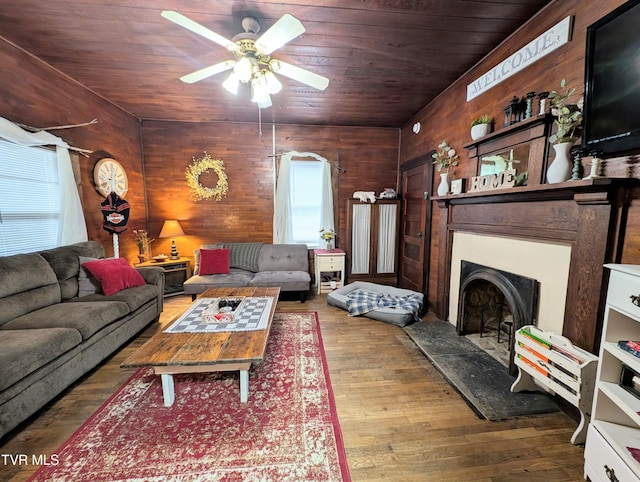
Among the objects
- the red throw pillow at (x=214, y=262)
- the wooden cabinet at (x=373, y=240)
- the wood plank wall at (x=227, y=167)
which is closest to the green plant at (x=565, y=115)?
the wooden cabinet at (x=373, y=240)

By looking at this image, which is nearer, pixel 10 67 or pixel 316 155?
pixel 10 67

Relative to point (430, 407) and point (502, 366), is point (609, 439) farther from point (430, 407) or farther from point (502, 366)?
point (502, 366)

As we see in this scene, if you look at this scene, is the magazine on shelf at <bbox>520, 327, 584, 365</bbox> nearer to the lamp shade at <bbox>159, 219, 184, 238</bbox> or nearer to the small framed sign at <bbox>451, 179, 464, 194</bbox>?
the small framed sign at <bbox>451, 179, 464, 194</bbox>

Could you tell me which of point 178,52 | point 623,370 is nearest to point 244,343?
point 623,370

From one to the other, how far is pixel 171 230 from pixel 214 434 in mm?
3193

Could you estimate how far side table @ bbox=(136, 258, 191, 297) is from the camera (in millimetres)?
3847

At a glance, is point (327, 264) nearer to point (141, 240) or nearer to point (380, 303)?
point (380, 303)

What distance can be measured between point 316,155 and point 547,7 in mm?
3016

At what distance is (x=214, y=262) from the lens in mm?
3805

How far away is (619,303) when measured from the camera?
1188 mm

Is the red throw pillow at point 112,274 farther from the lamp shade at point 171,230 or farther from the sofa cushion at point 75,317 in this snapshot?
the lamp shade at point 171,230

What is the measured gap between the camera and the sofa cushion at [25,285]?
202 centimetres

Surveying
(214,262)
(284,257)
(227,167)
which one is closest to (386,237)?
(284,257)

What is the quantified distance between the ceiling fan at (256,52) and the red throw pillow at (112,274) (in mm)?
2011
